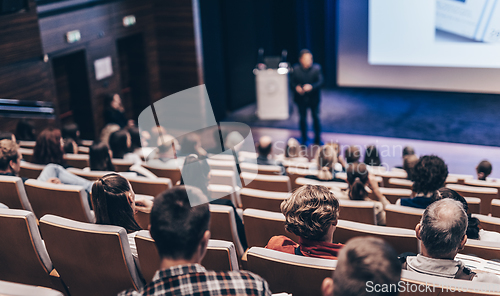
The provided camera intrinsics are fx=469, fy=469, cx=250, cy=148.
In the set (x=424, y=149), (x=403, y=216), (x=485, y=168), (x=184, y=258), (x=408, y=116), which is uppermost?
(x=184, y=258)

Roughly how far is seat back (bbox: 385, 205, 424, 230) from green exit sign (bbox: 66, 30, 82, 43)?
5.57 meters

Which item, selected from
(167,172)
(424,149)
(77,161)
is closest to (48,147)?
(77,161)

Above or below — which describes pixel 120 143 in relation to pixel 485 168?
above

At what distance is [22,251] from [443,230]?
2.04m

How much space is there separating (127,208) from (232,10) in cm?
686

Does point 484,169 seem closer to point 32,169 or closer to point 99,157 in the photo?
point 99,157

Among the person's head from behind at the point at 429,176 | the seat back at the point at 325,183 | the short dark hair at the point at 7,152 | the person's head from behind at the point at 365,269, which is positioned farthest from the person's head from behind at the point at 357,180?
the short dark hair at the point at 7,152

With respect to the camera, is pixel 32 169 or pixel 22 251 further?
pixel 32 169

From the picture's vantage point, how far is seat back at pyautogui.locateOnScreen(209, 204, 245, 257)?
2.65 metres

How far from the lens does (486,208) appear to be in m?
3.51

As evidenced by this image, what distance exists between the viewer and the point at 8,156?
11.0ft

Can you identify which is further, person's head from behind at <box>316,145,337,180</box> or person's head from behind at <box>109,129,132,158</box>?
person's head from behind at <box>109,129,132,158</box>

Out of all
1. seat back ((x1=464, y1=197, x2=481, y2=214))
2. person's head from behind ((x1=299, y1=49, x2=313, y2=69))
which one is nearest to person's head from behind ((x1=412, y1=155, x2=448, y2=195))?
seat back ((x1=464, y1=197, x2=481, y2=214))

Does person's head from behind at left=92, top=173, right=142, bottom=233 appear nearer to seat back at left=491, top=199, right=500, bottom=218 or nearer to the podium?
seat back at left=491, top=199, right=500, bottom=218
